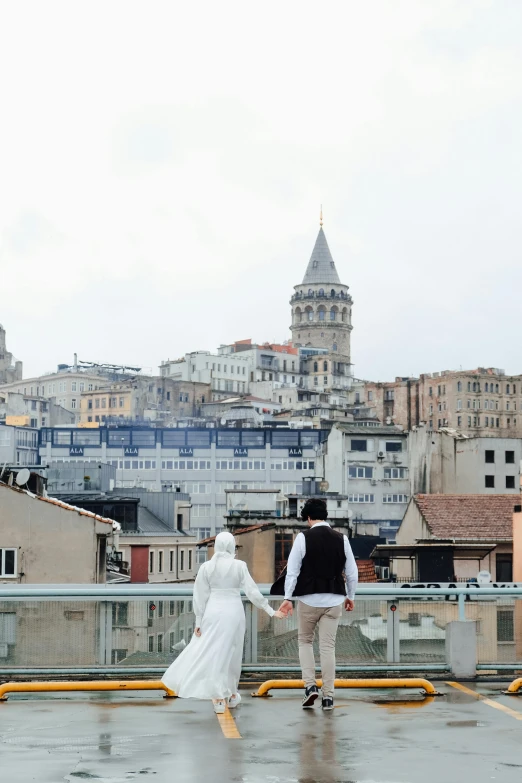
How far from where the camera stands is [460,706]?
12289mm

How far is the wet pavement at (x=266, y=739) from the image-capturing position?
8.90 m

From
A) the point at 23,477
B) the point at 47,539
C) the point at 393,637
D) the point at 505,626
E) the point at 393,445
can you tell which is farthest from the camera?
the point at 393,445

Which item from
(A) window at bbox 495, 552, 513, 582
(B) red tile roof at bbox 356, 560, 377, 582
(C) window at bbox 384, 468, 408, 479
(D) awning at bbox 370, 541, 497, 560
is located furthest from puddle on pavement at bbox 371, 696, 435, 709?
(C) window at bbox 384, 468, 408, 479

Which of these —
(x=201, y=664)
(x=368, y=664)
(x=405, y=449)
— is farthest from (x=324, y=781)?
(x=405, y=449)

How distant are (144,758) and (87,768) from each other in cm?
54

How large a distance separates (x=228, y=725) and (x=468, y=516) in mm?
50116

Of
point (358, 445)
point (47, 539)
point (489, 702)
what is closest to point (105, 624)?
point (489, 702)

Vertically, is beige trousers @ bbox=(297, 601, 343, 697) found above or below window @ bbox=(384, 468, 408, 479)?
below

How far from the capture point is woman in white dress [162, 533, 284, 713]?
40.4 ft

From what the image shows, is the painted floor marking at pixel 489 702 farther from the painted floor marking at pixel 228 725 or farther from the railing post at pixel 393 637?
the painted floor marking at pixel 228 725

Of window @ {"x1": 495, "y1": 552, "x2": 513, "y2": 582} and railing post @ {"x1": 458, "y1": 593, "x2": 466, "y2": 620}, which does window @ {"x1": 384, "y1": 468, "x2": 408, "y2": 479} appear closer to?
window @ {"x1": 495, "y1": 552, "x2": 513, "y2": 582}

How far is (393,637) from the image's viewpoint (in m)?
14.8

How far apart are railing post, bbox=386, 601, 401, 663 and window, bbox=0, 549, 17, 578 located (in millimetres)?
25911

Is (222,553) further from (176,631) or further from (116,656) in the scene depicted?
(116,656)
